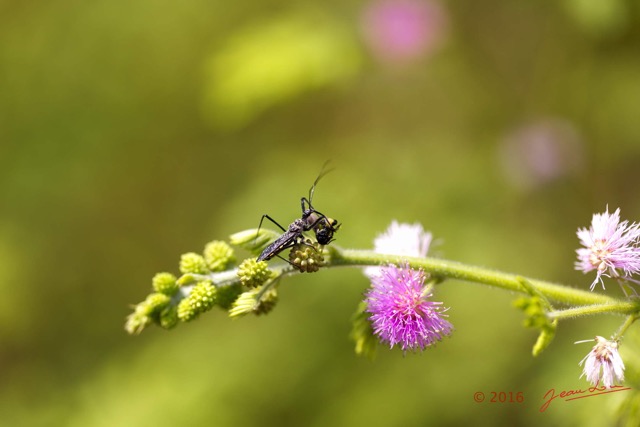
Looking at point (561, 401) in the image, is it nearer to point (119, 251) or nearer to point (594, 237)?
point (594, 237)

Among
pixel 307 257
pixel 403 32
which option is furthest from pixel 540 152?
pixel 307 257

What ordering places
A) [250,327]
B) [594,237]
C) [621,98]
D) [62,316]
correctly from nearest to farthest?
[594,237] < [621,98] < [250,327] < [62,316]

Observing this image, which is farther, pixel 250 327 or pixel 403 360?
pixel 250 327

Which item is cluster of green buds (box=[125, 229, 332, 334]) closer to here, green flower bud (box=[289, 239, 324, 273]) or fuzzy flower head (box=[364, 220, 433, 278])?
green flower bud (box=[289, 239, 324, 273])

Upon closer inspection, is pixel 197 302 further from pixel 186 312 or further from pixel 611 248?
pixel 611 248

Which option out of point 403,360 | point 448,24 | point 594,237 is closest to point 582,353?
point 403,360

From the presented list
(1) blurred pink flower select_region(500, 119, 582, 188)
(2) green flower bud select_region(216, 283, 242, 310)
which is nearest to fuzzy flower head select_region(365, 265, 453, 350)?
(2) green flower bud select_region(216, 283, 242, 310)

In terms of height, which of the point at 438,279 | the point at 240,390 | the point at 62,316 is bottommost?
the point at 438,279

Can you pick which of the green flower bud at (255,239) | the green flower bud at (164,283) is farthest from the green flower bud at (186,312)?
the green flower bud at (255,239)
